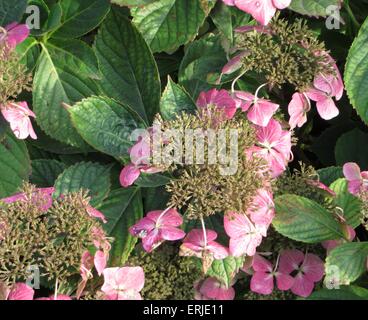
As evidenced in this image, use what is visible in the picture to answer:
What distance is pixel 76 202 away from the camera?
3.74 feet

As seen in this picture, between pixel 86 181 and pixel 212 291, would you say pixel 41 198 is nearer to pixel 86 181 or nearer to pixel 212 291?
pixel 86 181

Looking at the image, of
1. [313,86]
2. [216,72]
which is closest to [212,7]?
[216,72]

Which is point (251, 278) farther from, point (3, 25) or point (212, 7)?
point (3, 25)

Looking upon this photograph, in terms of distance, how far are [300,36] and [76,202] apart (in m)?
0.41

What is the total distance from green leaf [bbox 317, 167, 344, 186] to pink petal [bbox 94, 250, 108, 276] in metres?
0.39

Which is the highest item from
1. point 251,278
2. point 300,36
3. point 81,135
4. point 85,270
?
point 300,36

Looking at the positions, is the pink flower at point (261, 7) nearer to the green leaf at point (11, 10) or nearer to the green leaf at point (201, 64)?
the green leaf at point (201, 64)

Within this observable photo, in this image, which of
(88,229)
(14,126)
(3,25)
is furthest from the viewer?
(3,25)

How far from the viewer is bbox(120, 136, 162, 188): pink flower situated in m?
1.14

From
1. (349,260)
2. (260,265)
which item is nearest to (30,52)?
(260,265)

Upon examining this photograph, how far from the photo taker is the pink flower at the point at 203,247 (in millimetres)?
1145

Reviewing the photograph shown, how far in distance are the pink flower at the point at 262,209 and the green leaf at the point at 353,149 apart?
12.2 inches

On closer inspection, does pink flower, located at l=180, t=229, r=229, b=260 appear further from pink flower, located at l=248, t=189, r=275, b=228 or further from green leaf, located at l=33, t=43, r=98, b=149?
green leaf, located at l=33, t=43, r=98, b=149

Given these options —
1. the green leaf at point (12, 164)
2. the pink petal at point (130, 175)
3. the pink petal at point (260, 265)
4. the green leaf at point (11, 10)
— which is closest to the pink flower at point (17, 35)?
the green leaf at point (11, 10)
